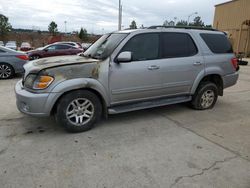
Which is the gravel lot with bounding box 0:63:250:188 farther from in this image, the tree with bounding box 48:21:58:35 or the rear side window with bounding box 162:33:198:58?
the tree with bounding box 48:21:58:35

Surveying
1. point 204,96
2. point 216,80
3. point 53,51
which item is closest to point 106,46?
point 204,96

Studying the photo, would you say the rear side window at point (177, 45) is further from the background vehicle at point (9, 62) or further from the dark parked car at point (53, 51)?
the dark parked car at point (53, 51)

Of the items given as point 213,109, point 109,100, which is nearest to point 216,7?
point 213,109

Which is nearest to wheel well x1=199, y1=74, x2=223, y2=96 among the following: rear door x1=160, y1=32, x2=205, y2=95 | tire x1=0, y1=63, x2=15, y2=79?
rear door x1=160, y1=32, x2=205, y2=95

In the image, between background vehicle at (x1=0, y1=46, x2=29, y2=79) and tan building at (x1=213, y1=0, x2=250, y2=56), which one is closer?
background vehicle at (x1=0, y1=46, x2=29, y2=79)

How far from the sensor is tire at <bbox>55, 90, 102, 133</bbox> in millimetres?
3469

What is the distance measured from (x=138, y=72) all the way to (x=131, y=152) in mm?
1496

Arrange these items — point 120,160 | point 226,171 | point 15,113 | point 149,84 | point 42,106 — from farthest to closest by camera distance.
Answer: point 15,113, point 149,84, point 42,106, point 120,160, point 226,171

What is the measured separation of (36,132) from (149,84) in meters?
2.22

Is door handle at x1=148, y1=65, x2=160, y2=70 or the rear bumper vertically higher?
door handle at x1=148, y1=65, x2=160, y2=70

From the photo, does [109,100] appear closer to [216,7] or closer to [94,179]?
[94,179]

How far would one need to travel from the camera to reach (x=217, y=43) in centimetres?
494

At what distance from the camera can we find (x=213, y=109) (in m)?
5.12

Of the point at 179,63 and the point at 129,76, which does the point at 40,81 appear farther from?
the point at 179,63
